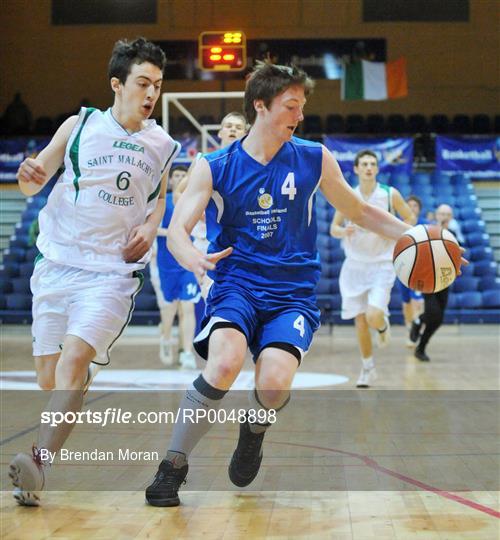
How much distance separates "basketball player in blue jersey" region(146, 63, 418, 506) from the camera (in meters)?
3.88

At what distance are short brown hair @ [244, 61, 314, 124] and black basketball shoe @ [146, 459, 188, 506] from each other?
165 cm

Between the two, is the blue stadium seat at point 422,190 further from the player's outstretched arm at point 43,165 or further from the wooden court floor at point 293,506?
the player's outstretched arm at point 43,165

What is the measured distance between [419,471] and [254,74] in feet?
6.86

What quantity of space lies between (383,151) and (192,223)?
50.5ft

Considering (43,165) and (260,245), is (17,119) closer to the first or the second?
(43,165)

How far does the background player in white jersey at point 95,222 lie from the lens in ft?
13.2

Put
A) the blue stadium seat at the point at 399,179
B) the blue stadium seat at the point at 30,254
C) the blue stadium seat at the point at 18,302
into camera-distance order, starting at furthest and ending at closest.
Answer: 1. the blue stadium seat at the point at 399,179
2. the blue stadium seat at the point at 30,254
3. the blue stadium seat at the point at 18,302

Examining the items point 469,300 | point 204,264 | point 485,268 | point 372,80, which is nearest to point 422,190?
point 485,268

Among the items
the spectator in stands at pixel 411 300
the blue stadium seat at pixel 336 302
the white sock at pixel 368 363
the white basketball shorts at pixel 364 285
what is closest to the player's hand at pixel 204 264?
the white sock at pixel 368 363

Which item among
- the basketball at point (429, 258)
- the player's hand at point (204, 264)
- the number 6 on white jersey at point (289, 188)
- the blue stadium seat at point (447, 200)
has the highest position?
the number 6 on white jersey at point (289, 188)

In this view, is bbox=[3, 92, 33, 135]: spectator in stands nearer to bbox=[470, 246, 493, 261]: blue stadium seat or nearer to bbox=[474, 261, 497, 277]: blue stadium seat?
bbox=[470, 246, 493, 261]: blue stadium seat

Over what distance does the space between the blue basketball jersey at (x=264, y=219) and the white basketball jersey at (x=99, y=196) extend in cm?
34

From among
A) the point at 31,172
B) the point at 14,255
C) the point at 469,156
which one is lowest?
the point at 14,255

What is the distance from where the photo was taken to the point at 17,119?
21.1 m
